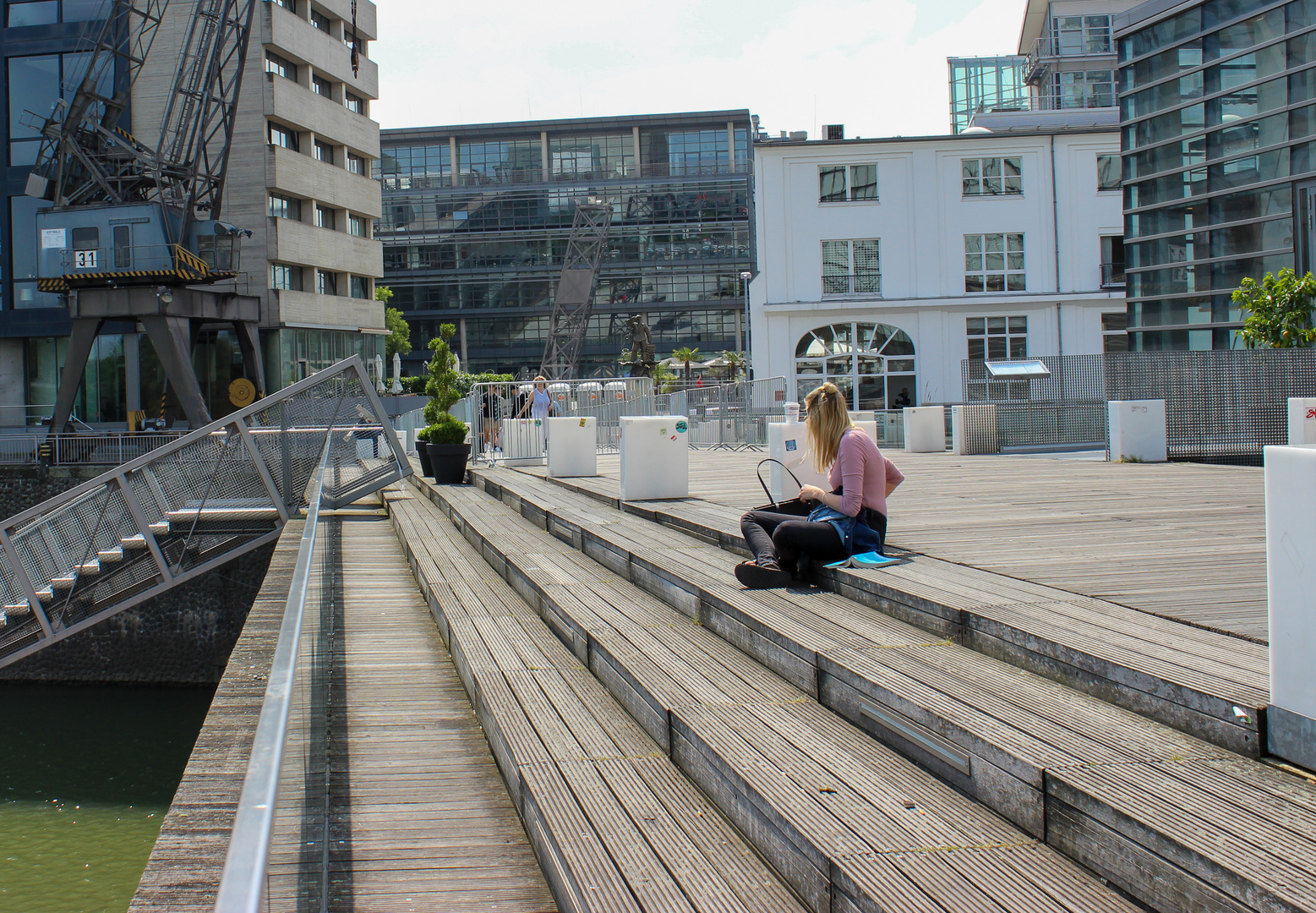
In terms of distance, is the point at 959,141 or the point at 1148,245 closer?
the point at 1148,245

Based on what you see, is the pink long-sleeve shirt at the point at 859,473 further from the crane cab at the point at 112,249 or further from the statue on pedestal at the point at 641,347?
the crane cab at the point at 112,249

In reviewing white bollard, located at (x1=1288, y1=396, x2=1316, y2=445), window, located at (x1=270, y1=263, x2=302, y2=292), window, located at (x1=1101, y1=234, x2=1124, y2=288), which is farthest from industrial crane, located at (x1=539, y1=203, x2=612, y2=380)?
white bollard, located at (x1=1288, y1=396, x2=1316, y2=445)

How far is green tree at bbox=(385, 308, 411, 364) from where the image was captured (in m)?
78.1

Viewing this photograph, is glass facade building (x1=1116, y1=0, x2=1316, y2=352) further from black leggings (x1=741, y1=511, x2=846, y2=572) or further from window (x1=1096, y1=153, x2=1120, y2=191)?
black leggings (x1=741, y1=511, x2=846, y2=572)

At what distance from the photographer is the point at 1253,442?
18.7 m

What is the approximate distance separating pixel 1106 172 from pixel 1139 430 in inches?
971

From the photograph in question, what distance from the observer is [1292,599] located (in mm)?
2779

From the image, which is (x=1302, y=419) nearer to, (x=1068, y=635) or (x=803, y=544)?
(x=803, y=544)

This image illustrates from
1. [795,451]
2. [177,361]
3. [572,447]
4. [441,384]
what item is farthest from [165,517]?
[177,361]

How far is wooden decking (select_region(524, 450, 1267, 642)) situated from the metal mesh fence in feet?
18.9

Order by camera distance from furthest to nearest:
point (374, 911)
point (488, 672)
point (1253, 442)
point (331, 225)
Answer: point (331, 225)
point (1253, 442)
point (488, 672)
point (374, 911)

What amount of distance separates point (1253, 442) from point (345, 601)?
16791 millimetres

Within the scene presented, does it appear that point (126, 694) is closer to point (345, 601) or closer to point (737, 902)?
point (345, 601)

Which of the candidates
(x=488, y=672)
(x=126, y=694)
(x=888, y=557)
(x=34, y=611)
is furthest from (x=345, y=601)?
(x=126, y=694)
